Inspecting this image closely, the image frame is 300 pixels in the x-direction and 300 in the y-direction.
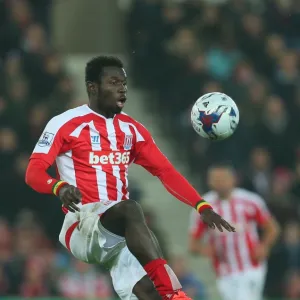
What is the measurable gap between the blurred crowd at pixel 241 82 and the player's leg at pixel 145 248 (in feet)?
17.7

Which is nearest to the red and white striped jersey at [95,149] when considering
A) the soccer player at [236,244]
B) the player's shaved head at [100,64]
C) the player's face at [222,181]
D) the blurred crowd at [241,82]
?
the player's shaved head at [100,64]

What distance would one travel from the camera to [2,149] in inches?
496

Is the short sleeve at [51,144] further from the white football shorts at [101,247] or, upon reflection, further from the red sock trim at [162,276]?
the red sock trim at [162,276]

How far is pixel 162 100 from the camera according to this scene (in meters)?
14.2

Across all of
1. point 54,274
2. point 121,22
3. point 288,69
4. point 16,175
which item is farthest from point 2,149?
point 288,69

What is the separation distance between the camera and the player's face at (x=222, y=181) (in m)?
10.7

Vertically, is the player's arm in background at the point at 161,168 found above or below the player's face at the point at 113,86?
below

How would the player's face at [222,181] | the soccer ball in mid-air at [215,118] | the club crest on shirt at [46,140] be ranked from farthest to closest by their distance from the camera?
the player's face at [222,181] < the soccer ball in mid-air at [215,118] < the club crest on shirt at [46,140]

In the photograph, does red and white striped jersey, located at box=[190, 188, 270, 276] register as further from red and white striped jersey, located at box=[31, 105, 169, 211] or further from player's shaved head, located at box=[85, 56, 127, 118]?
player's shaved head, located at box=[85, 56, 127, 118]

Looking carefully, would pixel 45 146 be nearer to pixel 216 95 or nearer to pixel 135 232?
pixel 135 232

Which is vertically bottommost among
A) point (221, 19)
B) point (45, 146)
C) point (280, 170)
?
point (280, 170)

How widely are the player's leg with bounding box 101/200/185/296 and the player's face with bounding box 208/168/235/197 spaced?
3.55 metres

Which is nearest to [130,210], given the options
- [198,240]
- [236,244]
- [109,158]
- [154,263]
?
[154,263]

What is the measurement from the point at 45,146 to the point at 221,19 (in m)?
7.71
